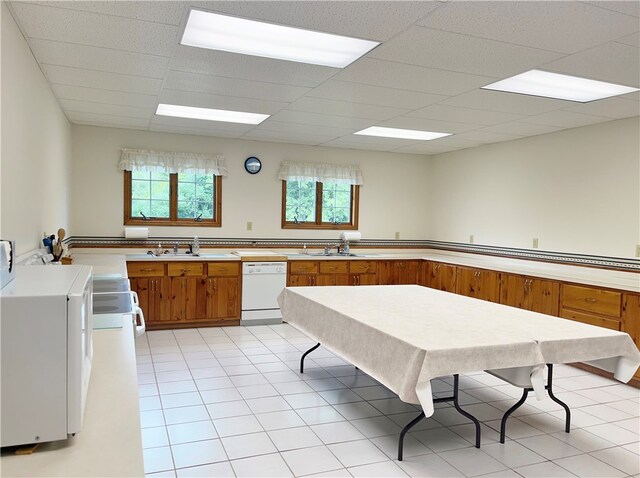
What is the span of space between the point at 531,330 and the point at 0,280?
2.62 m

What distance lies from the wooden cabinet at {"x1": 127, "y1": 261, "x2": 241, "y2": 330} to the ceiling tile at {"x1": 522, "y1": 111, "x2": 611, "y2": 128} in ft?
11.8

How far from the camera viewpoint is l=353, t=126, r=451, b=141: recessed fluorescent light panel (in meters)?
5.42

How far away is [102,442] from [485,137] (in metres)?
5.36

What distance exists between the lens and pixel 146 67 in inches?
128

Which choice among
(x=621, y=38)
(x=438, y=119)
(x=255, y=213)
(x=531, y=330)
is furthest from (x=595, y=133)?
(x=255, y=213)

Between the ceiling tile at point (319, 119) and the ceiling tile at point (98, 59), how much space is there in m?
1.48

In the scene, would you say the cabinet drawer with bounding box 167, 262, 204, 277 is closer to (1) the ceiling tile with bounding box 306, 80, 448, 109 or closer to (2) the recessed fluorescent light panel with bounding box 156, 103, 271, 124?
(2) the recessed fluorescent light panel with bounding box 156, 103, 271, 124

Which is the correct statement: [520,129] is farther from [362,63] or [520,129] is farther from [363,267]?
[362,63]

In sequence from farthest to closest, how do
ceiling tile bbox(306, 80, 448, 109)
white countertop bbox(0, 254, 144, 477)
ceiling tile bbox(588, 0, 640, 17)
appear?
ceiling tile bbox(306, 80, 448, 109) < ceiling tile bbox(588, 0, 640, 17) < white countertop bbox(0, 254, 144, 477)

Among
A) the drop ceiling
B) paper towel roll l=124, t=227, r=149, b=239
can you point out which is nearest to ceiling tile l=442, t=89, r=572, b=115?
the drop ceiling

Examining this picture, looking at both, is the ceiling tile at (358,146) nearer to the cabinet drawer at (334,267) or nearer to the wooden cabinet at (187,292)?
the cabinet drawer at (334,267)

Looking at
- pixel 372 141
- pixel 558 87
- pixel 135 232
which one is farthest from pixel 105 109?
pixel 558 87

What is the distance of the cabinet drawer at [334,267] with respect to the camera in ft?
20.6

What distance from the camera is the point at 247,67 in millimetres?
3213
